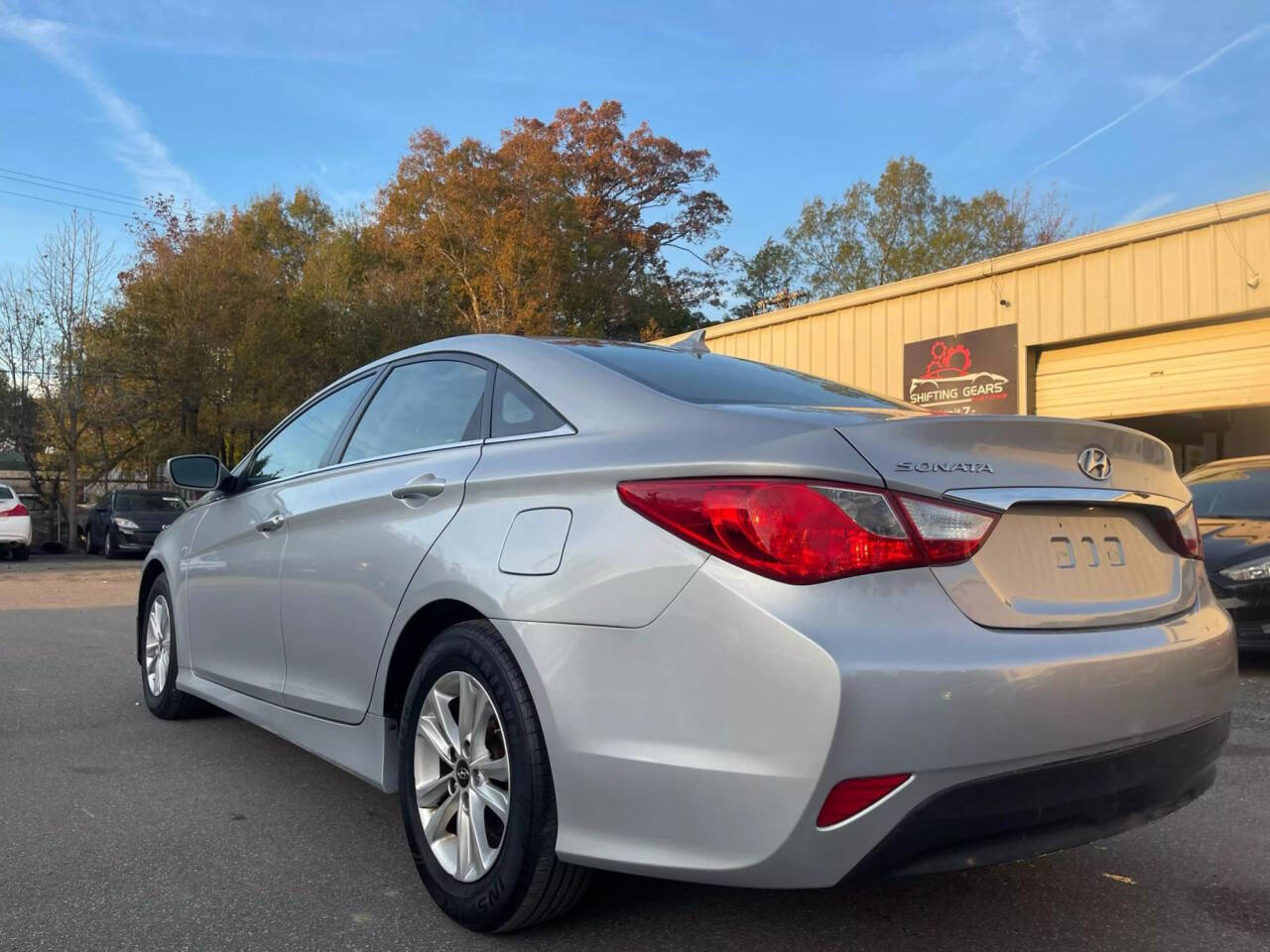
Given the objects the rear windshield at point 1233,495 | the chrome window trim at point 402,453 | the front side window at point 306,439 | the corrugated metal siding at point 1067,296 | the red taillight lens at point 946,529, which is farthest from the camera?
the corrugated metal siding at point 1067,296

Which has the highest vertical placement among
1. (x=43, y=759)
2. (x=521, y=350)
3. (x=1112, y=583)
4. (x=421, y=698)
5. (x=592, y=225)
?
(x=592, y=225)

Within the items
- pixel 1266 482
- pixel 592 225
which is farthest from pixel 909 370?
pixel 592 225

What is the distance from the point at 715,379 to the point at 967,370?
38.8ft

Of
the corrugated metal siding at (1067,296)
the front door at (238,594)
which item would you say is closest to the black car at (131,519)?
the corrugated metal siding at (1067,296)

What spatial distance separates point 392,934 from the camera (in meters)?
2.56

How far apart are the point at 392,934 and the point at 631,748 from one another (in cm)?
91

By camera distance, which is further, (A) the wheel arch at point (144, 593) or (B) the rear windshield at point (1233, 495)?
(B) the rear windshield at point (1233, 495)

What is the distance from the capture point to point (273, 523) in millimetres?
3750

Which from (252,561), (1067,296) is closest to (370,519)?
(252,561)

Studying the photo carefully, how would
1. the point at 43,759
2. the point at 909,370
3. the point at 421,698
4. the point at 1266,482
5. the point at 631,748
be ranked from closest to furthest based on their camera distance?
the point at 631,748, the point at 421,698, the point at 43,759, the point at 1266,482, the point at 909,370

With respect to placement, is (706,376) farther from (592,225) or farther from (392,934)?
(592,225)

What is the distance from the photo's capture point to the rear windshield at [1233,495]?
21.7ft

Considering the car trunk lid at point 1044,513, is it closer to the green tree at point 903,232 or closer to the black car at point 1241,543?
the black car at point 1241,543

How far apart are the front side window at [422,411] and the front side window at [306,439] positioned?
8.4 inches
